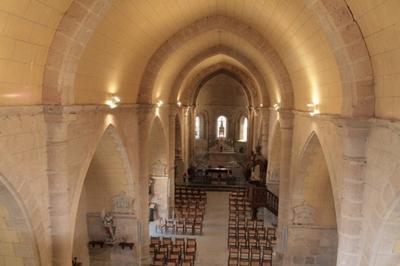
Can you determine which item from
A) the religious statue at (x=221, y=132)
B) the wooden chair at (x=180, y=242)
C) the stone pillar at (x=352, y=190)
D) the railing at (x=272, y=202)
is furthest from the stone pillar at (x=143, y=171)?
the religious statue at (x=221, y=132)

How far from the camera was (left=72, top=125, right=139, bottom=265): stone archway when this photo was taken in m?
11.8

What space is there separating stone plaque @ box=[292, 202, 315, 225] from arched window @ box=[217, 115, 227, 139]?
2529cm

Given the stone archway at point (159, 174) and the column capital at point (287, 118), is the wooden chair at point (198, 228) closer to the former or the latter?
the stone archway at point (159, 174)

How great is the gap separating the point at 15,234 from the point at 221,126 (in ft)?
104

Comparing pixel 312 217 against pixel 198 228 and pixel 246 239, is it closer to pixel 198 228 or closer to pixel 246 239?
pixel 246 239

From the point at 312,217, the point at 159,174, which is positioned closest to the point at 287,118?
the point at 312,217

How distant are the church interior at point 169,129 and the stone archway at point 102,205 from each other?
0.04 meters

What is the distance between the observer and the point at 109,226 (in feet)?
40.0

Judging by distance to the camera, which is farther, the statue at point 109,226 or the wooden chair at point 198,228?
the wooden chair at point 198,228

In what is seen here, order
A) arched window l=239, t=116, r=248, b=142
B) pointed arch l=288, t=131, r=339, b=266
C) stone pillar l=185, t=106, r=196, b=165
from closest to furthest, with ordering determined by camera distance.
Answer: pointed arch l=288, t=131, r=339, b=266 < stone pillar l=185, t=106, r=196, b=165 < arched window l=239, t=116, r=248, b=142

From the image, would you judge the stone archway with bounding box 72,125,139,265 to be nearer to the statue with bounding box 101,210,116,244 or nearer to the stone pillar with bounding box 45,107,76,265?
the statue with bounding box 101,210,116,244

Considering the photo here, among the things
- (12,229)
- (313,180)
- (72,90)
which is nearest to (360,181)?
(313,180)

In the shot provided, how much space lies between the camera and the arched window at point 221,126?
37.4 m

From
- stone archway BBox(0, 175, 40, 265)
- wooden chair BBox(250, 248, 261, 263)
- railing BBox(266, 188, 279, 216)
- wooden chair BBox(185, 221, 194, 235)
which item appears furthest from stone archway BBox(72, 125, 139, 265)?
railing BBox(266, 188, 279, 216)
